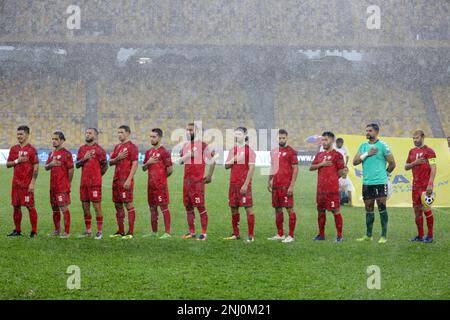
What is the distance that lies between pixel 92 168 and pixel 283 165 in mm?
3053

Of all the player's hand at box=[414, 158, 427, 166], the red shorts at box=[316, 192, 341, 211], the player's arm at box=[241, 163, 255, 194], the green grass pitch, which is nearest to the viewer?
the green grass pitch

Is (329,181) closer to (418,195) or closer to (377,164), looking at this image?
(377,164)

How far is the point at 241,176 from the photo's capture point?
10.4m

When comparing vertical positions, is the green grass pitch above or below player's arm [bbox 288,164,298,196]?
below

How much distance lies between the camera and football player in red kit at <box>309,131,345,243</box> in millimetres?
10438

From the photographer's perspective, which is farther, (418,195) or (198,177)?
(418,195)

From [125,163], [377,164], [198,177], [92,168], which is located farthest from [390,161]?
[92,168]

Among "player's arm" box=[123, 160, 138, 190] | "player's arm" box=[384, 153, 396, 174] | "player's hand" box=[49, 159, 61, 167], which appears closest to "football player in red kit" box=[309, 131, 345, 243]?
"player's arm" box=[384, 153, 396, 174]

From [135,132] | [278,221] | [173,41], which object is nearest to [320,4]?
[173,41]

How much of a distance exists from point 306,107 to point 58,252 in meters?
Result: 29.3

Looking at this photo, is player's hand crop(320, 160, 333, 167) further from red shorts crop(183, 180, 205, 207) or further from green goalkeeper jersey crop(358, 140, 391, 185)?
red shorts crop(183, 180, 205, 207)

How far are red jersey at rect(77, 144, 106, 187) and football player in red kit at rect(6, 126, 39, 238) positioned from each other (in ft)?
2.52

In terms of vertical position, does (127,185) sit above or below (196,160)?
below

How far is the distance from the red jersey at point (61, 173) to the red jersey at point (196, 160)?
1.91m
